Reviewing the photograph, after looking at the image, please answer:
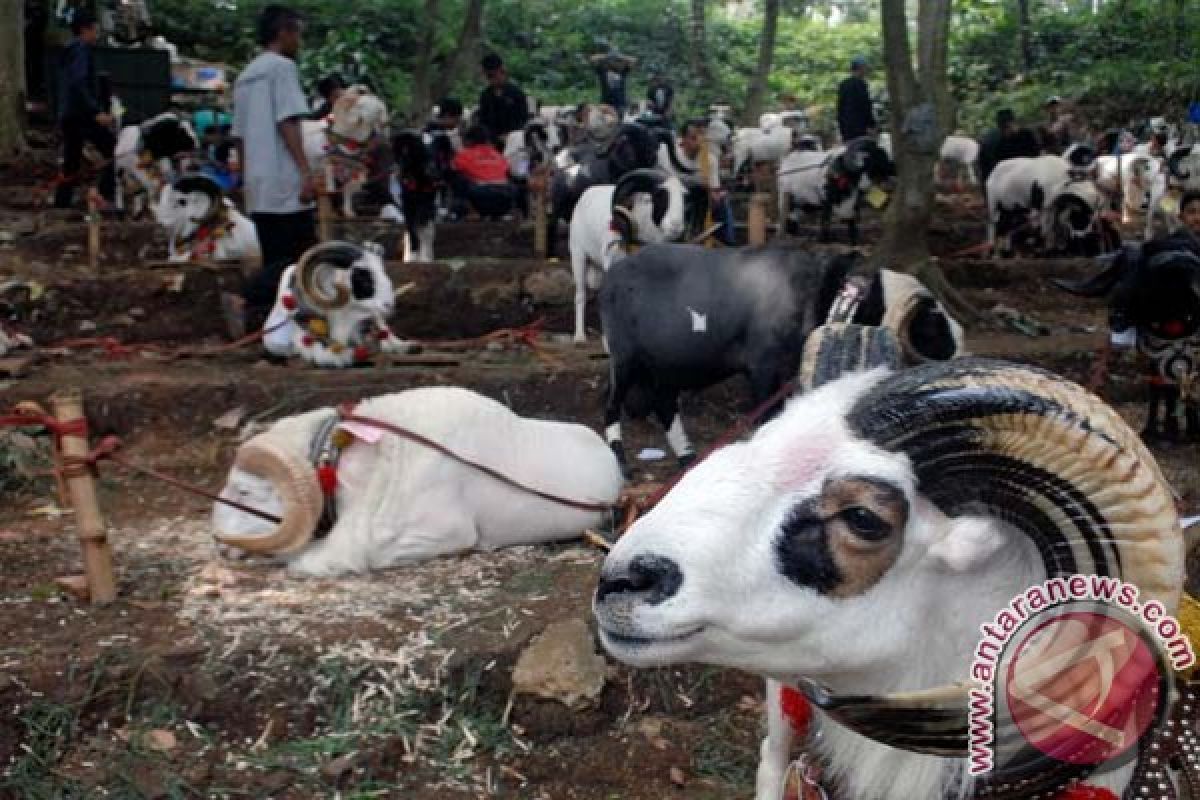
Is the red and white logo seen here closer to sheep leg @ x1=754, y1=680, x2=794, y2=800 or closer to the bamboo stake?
sheep leg @ x1=754, y1=680, x2=794, y2=800

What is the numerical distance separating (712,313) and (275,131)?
136 inches

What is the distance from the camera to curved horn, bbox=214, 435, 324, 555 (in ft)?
18.4

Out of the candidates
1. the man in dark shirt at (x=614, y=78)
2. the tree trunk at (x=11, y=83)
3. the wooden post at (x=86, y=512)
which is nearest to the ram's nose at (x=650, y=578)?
the wooden post at (x=86, y=512)

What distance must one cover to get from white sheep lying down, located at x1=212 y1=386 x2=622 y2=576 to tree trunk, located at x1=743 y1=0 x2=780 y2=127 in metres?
23.8

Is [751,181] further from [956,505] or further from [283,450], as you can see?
[956,505]

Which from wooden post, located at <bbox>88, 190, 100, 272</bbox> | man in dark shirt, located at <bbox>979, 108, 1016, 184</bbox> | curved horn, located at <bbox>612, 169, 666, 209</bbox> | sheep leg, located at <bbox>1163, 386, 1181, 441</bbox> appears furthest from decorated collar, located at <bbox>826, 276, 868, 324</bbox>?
man in dark shirt, located at <bbox>979, 108, 1016, 184</bbox>

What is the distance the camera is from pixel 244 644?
4.89 metres

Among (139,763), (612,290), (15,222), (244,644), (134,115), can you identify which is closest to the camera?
(139,763)

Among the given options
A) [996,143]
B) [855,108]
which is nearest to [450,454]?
[996,143]

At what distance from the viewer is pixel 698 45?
34719mm

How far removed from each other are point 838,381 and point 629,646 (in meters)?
0.70

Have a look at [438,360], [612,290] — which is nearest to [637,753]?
[612,290]

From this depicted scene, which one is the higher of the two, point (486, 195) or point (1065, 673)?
point (486, 195)

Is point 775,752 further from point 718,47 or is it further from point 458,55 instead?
point 718,47
